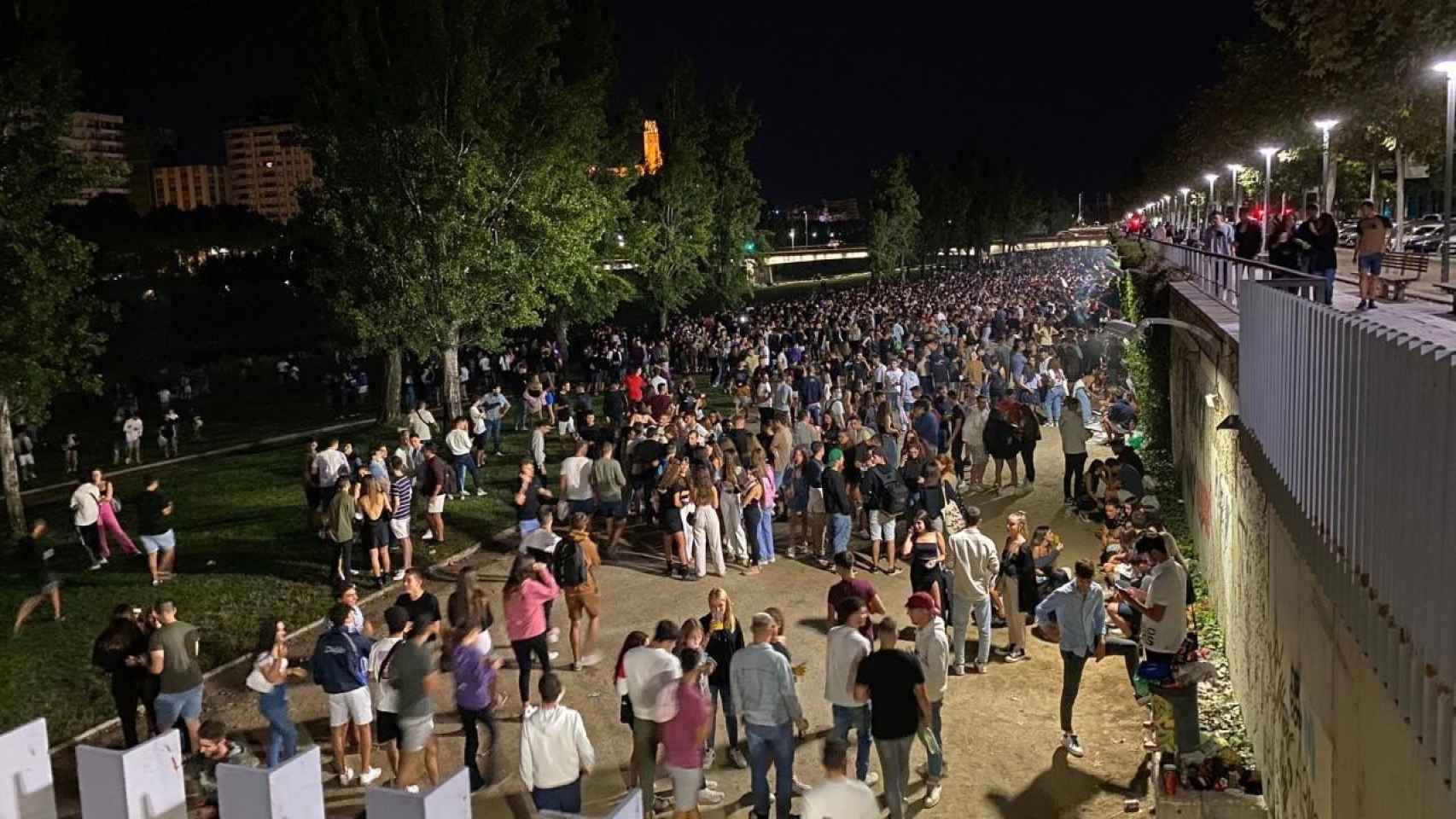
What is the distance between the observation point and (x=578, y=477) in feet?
49.6

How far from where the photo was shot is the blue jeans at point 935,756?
29.2 ft

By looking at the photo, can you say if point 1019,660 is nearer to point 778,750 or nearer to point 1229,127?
point 778,750

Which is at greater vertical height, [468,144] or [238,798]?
[468,144]

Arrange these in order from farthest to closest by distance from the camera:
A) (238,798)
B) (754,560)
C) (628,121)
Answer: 1. (628,121)
2. (754,560)
3. (238,798)

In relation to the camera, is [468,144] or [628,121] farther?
[628,121]

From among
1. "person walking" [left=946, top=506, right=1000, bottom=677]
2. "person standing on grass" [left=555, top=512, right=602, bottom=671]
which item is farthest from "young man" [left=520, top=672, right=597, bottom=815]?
"person walking" [left=946, top=506, right=1000, bottom=677]

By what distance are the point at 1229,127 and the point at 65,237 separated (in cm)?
3413

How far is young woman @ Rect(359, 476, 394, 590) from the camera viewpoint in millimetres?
14258

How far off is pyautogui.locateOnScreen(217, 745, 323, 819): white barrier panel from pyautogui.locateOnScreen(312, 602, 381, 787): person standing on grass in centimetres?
663

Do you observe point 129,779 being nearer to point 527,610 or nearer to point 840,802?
point 840,802

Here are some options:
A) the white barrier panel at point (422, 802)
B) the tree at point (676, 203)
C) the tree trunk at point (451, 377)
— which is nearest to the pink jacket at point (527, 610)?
the white barrier panel at point (422, 802)

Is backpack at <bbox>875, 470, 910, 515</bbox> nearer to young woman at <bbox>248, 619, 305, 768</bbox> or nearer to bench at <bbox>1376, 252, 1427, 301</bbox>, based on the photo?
bench at <bbox>1376, 252, 1427, 301</bbox>

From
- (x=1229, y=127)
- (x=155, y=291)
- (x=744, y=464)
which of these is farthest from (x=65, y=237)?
(x=155, y=291)

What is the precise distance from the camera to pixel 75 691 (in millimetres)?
11836
